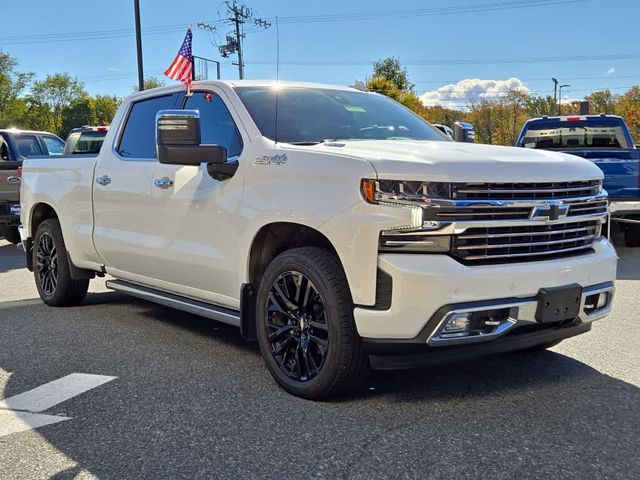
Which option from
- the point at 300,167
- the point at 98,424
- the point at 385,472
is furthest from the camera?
the point at 300,167

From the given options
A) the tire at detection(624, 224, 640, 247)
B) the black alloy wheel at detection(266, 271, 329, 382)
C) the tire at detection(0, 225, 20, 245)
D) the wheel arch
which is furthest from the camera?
the tire at detection(0, 225, 20, 245)

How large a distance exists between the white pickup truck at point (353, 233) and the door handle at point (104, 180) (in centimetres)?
35

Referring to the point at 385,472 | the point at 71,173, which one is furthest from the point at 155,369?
the point at 71,173

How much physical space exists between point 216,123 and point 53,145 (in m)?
9.98

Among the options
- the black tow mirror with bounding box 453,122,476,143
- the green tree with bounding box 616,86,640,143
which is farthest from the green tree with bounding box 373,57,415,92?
the black tow mirror with bounding box 453,122,476,143

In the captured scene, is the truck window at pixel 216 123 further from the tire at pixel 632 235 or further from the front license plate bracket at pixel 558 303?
the tire at pixel 632 235

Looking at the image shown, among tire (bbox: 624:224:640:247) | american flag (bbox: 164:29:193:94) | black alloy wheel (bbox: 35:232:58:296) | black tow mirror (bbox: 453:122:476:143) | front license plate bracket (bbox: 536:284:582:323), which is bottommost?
tire (bbox: 624:224:640:247)

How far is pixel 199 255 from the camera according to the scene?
4645mm

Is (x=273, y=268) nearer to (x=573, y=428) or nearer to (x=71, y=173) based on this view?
(x=573, y=428)

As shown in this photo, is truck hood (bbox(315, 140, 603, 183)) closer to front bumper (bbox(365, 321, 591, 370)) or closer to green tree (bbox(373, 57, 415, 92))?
front bumper (bbox(365, 321, 591, 370))

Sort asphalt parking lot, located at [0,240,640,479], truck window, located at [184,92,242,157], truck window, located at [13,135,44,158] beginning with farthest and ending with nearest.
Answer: truck window, located at [13,135,44,158], truck window, located at [184,92,242,157], asphalt parking lot, located at [0,240,640,479]

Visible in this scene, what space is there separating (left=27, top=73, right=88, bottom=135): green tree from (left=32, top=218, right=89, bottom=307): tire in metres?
86.6

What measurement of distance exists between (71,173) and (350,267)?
3657mm

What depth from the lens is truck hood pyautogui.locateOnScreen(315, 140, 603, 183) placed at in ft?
11.1
